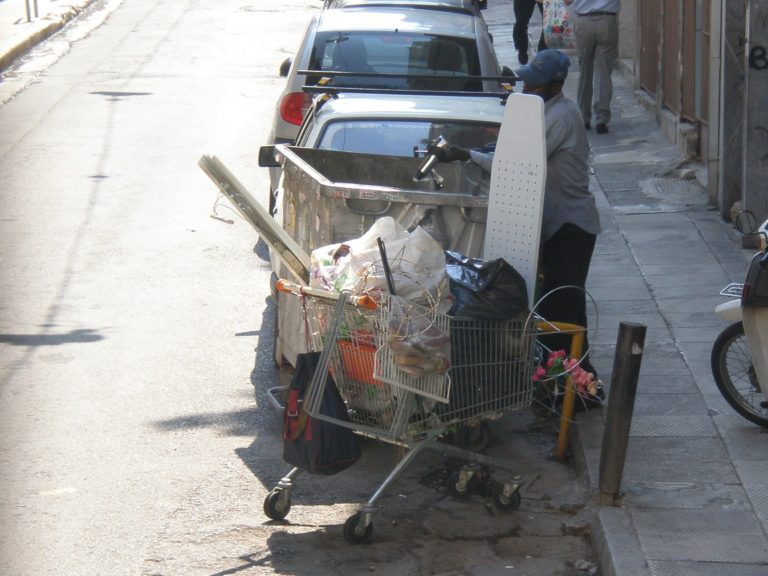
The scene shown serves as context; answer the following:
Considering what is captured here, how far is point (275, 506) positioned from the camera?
5570 mm

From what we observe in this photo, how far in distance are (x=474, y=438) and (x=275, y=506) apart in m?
1.26

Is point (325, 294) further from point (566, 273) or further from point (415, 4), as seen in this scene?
point (415, 4)

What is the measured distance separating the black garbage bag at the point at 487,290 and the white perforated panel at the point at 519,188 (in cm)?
32

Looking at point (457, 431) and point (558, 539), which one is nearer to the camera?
point (558, 539)

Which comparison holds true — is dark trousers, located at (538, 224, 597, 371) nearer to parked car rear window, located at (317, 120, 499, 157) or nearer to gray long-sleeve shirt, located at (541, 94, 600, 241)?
gray long-sleeve shirt, located at (541, 94, 600, 241)

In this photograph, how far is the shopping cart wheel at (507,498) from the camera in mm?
5648

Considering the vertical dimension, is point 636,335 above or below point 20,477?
above

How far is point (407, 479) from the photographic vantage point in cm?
616

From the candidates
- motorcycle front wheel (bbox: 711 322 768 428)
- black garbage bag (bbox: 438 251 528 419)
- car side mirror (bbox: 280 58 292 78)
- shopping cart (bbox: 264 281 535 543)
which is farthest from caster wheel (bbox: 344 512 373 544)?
car side mirror (bbox: 280 58 292 78)

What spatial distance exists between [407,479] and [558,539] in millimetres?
962

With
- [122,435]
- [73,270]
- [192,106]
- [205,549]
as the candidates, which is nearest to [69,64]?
[192,106]

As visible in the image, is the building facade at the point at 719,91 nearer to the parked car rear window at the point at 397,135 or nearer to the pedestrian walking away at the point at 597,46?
the pedestrian walking away at the point at 597,46

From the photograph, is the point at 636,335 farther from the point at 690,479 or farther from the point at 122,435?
the point at 122,435

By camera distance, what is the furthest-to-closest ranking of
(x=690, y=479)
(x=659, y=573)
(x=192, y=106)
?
(x=192, y=106) < (x=690, y=479) < (x=659, y=573)
